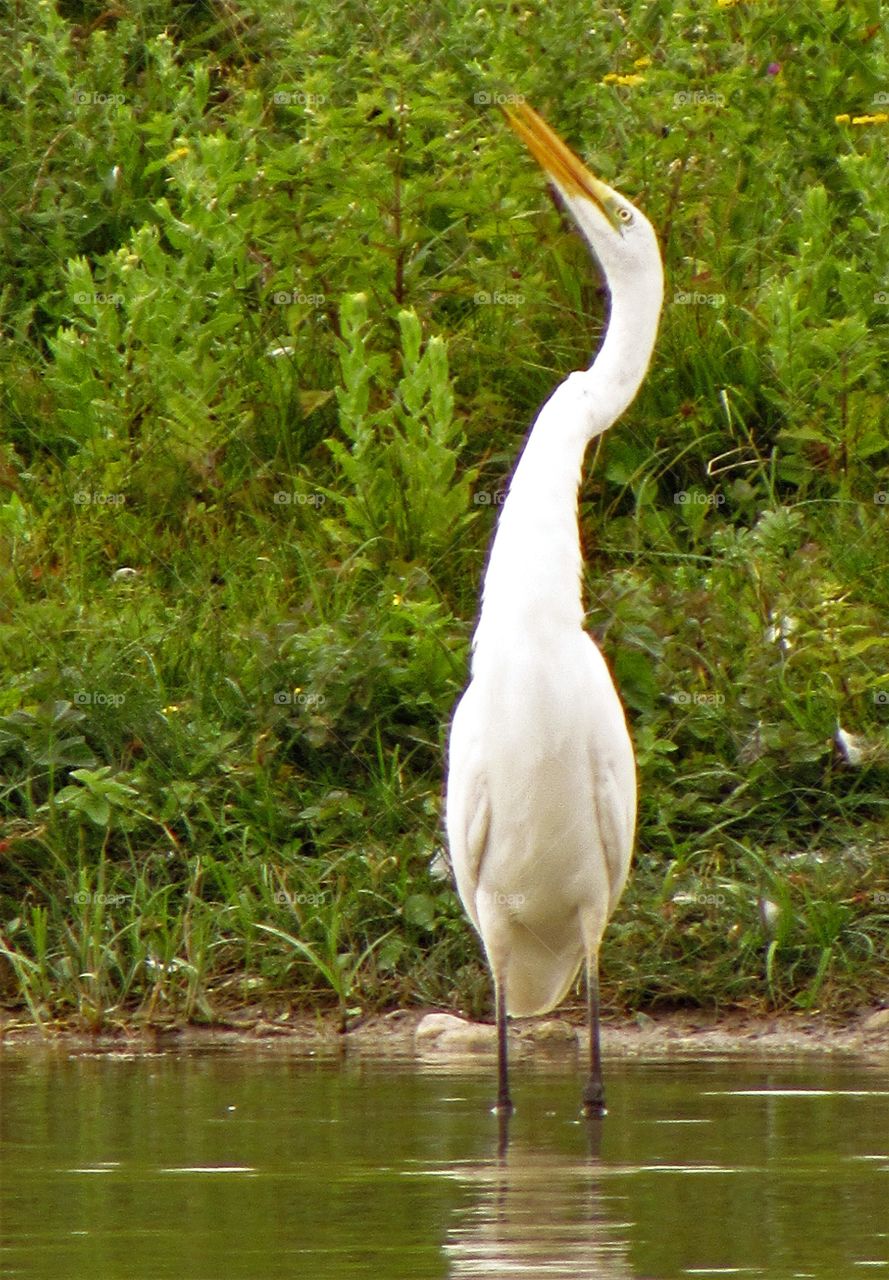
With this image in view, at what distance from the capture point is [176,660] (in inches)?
296

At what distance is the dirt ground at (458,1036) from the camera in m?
6.27

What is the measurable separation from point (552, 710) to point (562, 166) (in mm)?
1384

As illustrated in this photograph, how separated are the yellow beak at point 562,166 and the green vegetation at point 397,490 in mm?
1845

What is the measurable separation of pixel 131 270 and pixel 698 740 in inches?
112

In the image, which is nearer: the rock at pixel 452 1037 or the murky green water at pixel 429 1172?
the murky green water at pixel 429 1172

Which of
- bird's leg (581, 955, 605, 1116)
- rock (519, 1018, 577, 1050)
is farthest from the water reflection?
rock (519, 1018, 577, 1050)

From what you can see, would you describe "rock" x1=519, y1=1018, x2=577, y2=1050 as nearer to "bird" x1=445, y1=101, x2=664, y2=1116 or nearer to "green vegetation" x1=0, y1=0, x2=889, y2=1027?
"green vegetation" x1=0, y1=0, x2=889, y2=1027

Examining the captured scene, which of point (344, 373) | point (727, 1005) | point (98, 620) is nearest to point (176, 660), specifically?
point (98, 620)

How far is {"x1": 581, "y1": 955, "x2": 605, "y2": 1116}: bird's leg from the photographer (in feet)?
17.1

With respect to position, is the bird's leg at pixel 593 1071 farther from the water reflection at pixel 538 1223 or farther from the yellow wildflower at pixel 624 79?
the yellow wildflower at pixel 624 79

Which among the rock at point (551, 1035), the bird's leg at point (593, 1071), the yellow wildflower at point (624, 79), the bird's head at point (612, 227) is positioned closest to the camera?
the bird's leg at point (593, 1071)

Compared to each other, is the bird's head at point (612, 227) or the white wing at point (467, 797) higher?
the bird's head at point (612, 227)

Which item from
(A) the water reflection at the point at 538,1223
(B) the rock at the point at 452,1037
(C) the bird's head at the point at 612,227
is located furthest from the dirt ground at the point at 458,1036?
(C) the bird's head at the point at 612,227

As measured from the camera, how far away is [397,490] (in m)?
7.80
